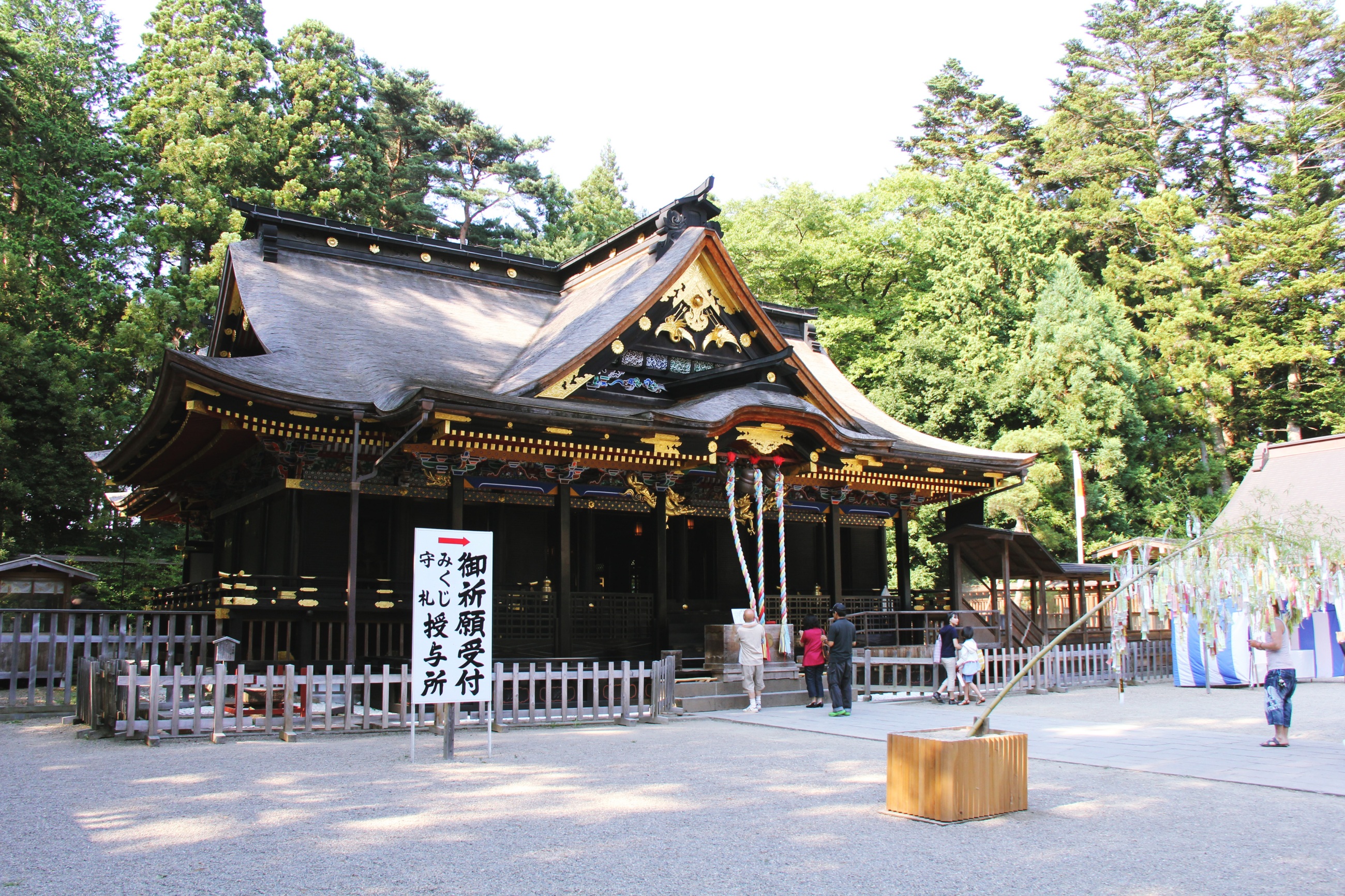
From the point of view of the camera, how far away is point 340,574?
14.1 metres

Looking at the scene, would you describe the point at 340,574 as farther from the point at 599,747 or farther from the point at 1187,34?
the point at 1187,34

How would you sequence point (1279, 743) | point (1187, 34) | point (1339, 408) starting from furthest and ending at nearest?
1. point (1187, 34)
2. point (1339, 408)
3. point (1279, 743)

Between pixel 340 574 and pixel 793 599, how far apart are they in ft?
25.4

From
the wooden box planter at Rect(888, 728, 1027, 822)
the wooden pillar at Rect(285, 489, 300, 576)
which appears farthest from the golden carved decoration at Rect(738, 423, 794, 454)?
the wooden box planter at Rect(888, 728, 1027, 822)

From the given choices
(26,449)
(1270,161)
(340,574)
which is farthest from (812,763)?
(1270,161)

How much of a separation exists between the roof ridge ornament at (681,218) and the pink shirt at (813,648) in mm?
7597

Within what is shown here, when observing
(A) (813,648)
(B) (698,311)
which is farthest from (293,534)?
(B) (698,311)

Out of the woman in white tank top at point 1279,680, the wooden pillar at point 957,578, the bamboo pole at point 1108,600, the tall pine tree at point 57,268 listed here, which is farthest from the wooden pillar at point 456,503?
the tall pine tree at point 57,268

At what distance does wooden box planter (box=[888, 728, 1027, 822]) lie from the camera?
6.23 m

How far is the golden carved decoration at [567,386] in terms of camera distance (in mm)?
14539

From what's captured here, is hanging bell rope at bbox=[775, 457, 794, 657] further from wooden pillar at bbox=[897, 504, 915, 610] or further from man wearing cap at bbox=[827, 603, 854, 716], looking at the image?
wooden pillar at bbox=[897, 504, 915, 610]

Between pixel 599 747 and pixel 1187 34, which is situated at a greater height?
pixel 1187 34

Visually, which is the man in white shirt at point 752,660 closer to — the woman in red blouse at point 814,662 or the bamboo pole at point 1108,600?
the woman in red blouse at point 814,662

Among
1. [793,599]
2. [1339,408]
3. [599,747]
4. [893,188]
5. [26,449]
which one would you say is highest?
[893,188]
